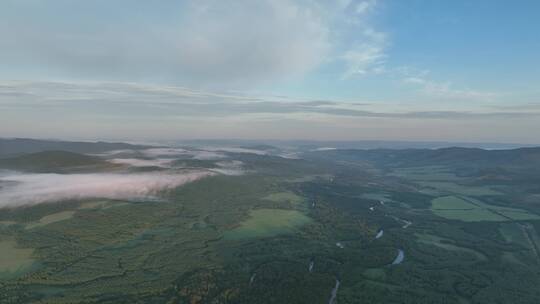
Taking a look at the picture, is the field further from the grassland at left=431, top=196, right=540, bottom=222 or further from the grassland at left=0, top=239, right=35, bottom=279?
the grassland at left=431, top=196, right=540, bottom=222

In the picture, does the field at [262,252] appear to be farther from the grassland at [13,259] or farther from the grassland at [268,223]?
the grassland at [268,223]

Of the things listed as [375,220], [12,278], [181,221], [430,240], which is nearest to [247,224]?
[181,221]

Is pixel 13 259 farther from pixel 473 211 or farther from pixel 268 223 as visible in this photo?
pixel 473 211

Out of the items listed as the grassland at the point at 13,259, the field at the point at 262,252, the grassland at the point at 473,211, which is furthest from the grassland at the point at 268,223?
the grassland at the point at 473,211

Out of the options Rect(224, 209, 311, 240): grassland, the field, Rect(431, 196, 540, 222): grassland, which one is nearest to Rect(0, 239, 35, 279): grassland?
the field

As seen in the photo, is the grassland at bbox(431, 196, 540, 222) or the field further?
the grassland at bbox(431, 196, 540, 222)

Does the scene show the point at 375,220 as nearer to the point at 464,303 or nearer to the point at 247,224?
the point at 247,224

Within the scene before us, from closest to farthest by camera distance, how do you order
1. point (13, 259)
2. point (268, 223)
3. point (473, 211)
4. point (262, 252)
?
point (13, 259), point (262, 252), point (268, 223), point (473, 211)

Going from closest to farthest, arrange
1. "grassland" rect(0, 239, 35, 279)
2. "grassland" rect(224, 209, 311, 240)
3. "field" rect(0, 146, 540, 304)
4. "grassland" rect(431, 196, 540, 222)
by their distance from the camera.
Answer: "field" rect(0, 146, 540, 304) < "grassland" rect(0, 239, 35, 279) < "grassland" rect(224, 209, 311, 240) < "grassland" rect(431, 196, 540, 222)

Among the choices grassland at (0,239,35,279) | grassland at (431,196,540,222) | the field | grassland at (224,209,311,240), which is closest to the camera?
the field

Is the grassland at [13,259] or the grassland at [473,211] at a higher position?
the grassland at [473,211]

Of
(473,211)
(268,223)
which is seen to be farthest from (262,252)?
(473,211)
